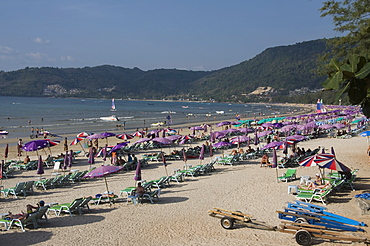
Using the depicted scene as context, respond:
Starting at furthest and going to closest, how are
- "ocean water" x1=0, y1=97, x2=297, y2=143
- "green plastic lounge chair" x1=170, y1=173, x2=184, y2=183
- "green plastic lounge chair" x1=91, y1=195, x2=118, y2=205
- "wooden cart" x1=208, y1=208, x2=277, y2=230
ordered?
"ocean water" x1=0, y1=97, x2=297, y2=143 < "green plastic lounge chair" x1=170, y1=173, x2=184, y2=183 < "green plastic lounge chair" x1=91, y1=195, x2=118, y2=205 < "wooden cart" x1=208, y1=208, x2=277, y2=230

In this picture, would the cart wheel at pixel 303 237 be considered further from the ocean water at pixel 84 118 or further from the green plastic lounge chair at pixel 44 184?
the ocean water at pixel 84 118

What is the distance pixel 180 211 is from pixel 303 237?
12.4ft

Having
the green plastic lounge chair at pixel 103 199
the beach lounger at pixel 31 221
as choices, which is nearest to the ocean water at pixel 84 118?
the green plastic lounge chair at pixel 103 199

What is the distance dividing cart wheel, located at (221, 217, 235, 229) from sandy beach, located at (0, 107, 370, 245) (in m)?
0.17

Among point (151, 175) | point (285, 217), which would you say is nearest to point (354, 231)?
point (285, 217)

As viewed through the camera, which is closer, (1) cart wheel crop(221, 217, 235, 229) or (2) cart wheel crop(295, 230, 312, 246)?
(2) cart wheel crop(295, 230, 312, 246)

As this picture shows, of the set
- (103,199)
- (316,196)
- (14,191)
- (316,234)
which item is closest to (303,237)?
(316,234)

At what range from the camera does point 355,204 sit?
Result: 944 cm

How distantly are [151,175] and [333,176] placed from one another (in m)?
7.57

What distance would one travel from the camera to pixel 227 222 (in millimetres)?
7941

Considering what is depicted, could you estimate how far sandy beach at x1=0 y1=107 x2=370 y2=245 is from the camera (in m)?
7.58

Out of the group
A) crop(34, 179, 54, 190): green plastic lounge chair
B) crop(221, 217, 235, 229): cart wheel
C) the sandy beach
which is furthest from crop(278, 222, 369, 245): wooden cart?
crop(34, 179, 54, 190): green plastic lounge chair

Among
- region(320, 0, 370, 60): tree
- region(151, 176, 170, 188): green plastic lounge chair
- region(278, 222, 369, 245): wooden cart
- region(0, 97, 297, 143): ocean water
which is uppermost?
region(320, 0, 370, 60): tree

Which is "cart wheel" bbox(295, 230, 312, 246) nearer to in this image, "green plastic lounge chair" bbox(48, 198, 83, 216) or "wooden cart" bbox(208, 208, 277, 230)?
"wooden cart" bbox(208, 208, 277, 230)
